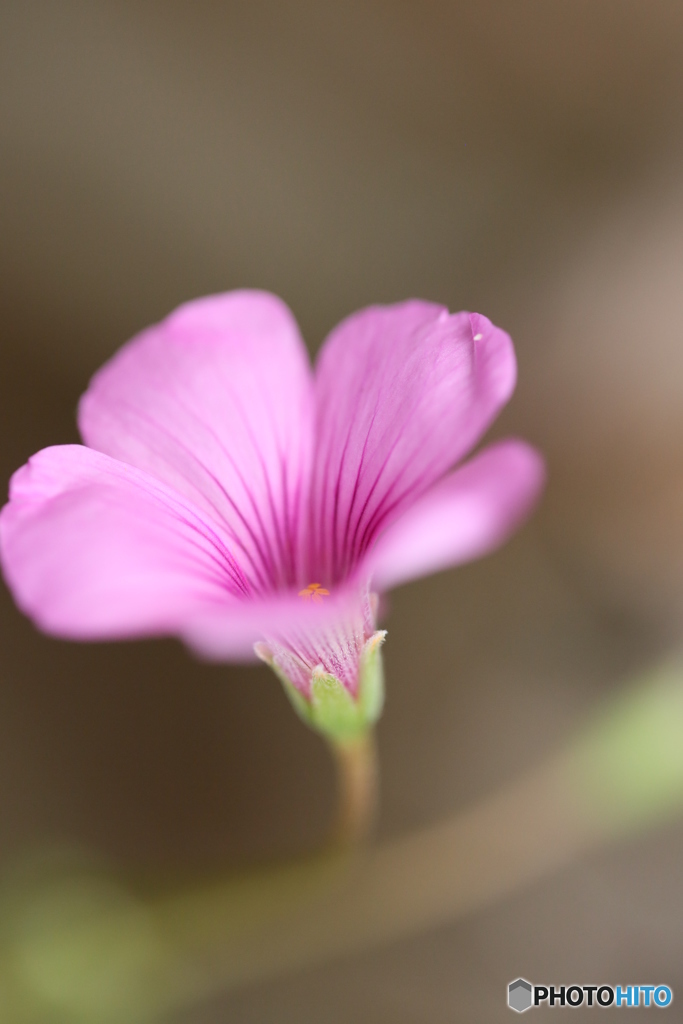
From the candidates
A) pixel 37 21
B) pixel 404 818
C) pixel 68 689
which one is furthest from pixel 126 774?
pixel 37 21

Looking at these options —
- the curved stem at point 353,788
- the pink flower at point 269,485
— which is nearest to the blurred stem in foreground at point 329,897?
the curved stem at point 353,788

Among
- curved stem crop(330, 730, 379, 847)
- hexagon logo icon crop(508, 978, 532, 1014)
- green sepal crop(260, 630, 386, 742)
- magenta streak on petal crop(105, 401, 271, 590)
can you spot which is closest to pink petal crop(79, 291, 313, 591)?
magenta streak on petal crop(105, 401, 271, 590)

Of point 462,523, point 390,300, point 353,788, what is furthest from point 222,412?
point 390,300

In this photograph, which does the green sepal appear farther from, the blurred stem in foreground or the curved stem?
the blurred stem in foreground

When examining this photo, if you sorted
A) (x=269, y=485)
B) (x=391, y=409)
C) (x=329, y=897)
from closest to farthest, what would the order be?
(x=391, y=409) < (x=269, y=485) < (x=329, y=897)

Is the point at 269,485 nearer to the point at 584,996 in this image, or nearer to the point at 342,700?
the point at 342,700

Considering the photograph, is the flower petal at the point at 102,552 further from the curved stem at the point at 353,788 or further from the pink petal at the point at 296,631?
the curved stem at the point at 353,788

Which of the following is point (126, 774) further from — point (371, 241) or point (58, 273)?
point (371, 241)

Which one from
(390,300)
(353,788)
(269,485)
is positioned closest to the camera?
(269,485)
